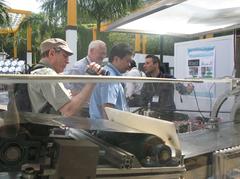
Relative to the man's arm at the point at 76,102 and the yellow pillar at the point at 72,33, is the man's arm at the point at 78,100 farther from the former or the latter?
the yellow pillar at the point at 72,33

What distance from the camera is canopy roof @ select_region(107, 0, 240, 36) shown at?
15.3ft

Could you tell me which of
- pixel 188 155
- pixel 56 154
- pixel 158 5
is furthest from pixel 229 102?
pixel 56 154

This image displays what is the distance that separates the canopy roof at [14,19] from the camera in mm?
21797

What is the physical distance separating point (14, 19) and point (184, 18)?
21342mm

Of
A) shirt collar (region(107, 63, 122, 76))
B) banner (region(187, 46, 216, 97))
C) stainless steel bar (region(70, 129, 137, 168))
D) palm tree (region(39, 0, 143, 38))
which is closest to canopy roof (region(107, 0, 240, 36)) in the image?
shirt collar (region(107, 63, 122, 76))

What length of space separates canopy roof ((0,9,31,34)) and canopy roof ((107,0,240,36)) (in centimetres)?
1541

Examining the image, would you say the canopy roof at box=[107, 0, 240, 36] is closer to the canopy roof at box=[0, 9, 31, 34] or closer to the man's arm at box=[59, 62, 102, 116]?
the man's arm at box=[59, 62, 102, 116]

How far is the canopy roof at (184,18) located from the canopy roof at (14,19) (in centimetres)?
1541

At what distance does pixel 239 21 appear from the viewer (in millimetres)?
5438

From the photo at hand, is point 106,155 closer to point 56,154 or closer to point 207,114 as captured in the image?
point 56,154

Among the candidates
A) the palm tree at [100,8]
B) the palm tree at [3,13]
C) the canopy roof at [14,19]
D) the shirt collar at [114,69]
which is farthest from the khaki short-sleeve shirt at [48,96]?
the canopy roof at [14,19]

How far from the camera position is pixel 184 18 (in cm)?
543

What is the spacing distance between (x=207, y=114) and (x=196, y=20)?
183 cm

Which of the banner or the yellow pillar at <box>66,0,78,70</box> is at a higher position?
the yellow pillar at <box>66,0,78,70</box>
